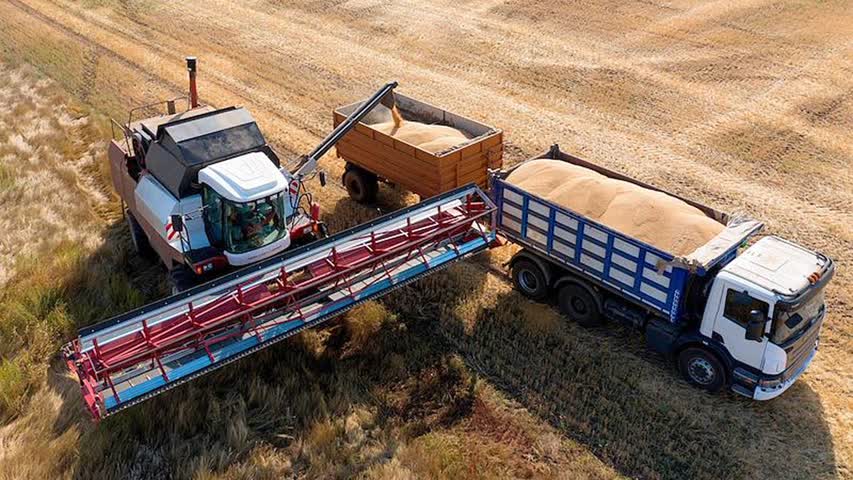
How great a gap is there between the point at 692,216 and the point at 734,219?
0.61 metres

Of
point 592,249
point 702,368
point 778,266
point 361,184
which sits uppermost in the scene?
point 778,266

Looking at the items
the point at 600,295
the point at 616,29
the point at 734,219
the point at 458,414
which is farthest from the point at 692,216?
the point at 616,29

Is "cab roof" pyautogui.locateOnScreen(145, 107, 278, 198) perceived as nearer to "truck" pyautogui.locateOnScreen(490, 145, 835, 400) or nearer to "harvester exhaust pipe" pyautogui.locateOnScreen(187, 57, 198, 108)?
"harvester exhaust pipe" pyautogui.locateOnScreen(187, 57, 198, 108)

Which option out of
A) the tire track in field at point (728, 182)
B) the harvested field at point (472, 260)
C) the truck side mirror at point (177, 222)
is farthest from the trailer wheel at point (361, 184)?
the truck side mirror at point (177, 222)

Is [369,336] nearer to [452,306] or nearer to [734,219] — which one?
[452,306]

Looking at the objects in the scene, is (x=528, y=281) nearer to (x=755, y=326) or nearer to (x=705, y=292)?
(x=705, y=292)

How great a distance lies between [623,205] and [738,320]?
8.22ft

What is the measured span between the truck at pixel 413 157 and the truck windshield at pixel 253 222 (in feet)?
10.6

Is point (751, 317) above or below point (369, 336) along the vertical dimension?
above

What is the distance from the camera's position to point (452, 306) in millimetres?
12391

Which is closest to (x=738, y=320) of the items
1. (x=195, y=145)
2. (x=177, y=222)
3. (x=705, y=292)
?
(x=705, y=292)

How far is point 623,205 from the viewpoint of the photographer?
1133 cm

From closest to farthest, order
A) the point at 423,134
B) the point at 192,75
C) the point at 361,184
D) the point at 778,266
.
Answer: the point at 778,266
the point at 192,75
the point at 423,134
the point at 361,184

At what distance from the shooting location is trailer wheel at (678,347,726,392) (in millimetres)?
10281
